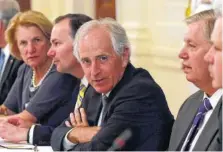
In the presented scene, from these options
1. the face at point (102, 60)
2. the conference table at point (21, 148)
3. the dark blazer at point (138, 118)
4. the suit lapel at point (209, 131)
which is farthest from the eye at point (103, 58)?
the suit lapel at point (209, 131)

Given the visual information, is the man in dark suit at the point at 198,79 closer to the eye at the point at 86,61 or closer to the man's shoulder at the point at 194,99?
the man's shoulder at the point at 194,99

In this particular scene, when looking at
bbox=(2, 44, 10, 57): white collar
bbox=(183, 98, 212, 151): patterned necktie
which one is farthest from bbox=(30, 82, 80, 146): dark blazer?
bbox=(2, 44, 10, 57): white collar

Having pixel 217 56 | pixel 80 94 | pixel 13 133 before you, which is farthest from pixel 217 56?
pixel 13 133

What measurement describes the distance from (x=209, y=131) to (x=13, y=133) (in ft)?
4.56

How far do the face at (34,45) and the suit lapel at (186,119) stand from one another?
150cm

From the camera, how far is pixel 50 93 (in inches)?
150

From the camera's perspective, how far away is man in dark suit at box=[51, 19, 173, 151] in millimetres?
2871

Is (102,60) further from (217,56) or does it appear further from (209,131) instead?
(217,56)

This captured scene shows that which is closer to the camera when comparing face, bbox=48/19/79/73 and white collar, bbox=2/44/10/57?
face, bbox=48/19/79/73

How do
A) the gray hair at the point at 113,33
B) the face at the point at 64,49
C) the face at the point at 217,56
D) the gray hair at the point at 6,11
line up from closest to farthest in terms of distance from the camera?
the face at the point at 217,56 → the gray hair at the point at 113,33 → the face at the point at 64,49 → the gray hair at the point at 6,11

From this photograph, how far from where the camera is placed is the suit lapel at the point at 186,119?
271cm

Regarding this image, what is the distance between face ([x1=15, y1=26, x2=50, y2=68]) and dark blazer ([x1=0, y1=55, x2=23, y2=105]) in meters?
0.79

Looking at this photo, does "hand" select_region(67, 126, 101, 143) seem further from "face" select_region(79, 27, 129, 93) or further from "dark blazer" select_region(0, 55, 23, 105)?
"dark blazer" select_region(0, 55, 23, 105)

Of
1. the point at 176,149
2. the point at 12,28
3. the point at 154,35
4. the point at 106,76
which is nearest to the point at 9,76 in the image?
the point at 12,28
